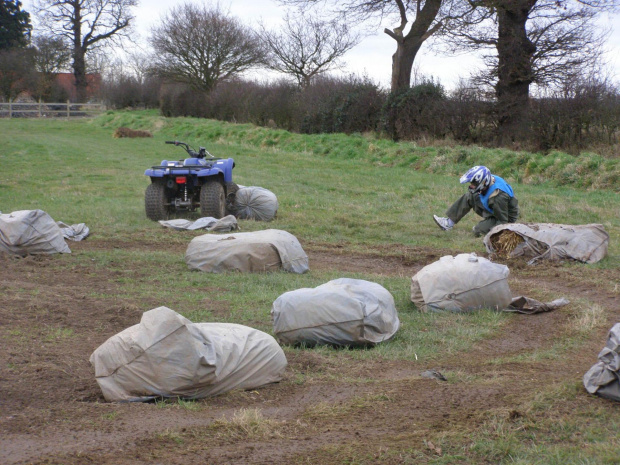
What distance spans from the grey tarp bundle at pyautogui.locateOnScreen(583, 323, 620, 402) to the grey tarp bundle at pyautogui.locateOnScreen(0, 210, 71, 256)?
24.5 feet

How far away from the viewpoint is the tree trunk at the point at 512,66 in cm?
2270

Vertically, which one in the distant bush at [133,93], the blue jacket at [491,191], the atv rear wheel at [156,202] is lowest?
the atv rear wheel at [156,202]

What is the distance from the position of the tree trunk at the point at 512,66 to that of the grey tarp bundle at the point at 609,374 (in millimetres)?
18707

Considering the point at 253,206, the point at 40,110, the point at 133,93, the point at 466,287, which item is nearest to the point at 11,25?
the point at 40,110

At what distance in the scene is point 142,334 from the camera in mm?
4531

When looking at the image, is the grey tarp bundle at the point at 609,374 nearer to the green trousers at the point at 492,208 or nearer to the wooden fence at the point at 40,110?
the green trousers at the point at 492,208

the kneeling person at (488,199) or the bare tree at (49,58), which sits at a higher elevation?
the bare tree at (49,58)

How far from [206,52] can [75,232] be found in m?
36.4

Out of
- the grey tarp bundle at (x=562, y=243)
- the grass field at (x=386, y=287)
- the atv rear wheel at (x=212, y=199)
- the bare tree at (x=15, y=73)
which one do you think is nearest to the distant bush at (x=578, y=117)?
the grass field at (x=386, y=287)

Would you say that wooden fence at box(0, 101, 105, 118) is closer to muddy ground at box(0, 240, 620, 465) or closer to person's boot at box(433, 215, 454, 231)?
person's boot at box(433, 215, 454, 231)

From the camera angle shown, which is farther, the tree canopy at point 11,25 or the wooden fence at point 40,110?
the tree canopy at point 11,25

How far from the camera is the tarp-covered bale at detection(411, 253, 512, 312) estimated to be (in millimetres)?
7121

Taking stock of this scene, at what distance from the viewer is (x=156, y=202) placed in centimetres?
1292

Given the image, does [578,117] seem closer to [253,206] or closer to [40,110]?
[253,206]
